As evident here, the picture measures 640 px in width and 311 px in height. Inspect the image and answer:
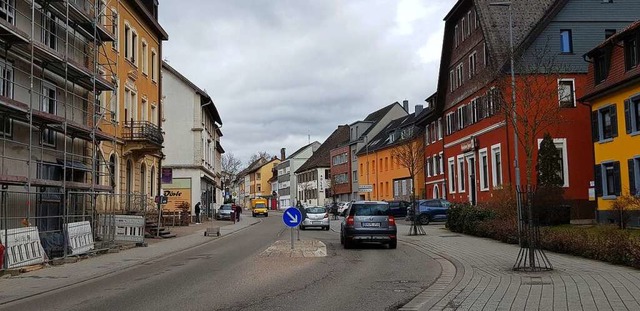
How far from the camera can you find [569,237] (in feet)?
56.3

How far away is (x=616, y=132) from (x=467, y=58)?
15.8m

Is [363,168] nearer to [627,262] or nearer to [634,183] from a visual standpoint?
[634,183]

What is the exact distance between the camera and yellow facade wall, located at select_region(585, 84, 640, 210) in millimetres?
27406

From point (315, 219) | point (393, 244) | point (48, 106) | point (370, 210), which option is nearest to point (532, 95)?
point (393, 244)

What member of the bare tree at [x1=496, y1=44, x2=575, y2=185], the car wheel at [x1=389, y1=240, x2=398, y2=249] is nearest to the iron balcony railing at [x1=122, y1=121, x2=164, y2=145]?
the car wheel at [x1=389, y1=240, x2=398, y2=249]

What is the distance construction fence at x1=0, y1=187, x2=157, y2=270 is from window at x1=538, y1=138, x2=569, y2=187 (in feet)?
78.5

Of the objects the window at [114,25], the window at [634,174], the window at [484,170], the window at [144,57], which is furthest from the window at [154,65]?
the window at [634,174]

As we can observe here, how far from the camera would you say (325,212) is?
37562mm

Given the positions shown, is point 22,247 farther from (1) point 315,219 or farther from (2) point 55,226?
(1) point 315,219

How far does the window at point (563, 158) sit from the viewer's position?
120 ft

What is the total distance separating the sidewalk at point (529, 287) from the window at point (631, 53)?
46.6 feet

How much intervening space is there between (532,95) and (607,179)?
24.0 feet

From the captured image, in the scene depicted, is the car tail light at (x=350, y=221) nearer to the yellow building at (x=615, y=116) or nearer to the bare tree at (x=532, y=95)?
the bare tree at (x=532, y=95)

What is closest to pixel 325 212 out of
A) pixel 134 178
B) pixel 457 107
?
pixel 134 178
